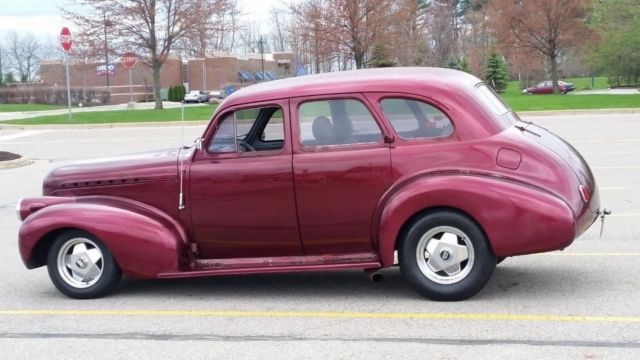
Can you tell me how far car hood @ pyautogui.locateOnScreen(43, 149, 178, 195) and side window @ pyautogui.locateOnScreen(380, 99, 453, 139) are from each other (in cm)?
176

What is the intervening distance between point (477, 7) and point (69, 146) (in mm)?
65247

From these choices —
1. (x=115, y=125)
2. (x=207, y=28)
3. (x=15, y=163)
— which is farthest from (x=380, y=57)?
(x=15, y=163)

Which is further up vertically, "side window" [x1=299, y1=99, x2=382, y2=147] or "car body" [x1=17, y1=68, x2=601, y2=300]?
"side window" [x1=299, y1=99, x2=382, y2=147]

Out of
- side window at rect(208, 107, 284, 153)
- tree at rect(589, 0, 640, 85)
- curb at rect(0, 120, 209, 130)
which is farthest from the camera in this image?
tree at rect(589, 0, 640, 85)

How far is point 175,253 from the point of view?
6.00 metres

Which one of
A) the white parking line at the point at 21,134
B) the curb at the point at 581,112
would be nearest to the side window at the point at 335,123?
the white parking line at the point at 21,134

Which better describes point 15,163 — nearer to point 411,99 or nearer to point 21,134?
point 21,134

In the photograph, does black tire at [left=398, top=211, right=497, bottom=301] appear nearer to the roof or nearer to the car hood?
the roof

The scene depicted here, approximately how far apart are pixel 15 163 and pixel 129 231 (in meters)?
13.0

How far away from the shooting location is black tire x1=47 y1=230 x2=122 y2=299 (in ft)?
20.2

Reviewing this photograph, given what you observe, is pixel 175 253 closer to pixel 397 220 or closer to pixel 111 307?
pixel 111 307

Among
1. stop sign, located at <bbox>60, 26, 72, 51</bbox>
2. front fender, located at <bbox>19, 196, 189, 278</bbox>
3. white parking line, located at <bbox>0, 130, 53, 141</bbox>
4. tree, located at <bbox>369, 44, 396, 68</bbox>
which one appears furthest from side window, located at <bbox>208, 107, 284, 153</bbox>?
tree, located at <bbox>369, 44, 396, 68</bbox>

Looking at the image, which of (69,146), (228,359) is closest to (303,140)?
(228,359)

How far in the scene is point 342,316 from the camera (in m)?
5.51
